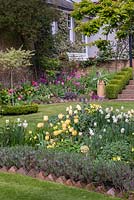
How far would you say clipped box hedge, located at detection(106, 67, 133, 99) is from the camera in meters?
20.0

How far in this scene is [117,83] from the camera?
67.5ft

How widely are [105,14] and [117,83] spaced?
14626mm

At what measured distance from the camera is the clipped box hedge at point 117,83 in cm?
2002

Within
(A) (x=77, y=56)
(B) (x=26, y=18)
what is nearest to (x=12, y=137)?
(B) (x=26, y=18)

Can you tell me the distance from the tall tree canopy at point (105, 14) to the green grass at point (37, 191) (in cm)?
206

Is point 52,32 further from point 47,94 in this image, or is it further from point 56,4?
point 47,94

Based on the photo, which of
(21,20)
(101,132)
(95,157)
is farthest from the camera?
(21,20)

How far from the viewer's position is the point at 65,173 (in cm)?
704

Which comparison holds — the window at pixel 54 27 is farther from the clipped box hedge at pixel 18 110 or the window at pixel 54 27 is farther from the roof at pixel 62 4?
the clipped box hedge at pixel 18 110

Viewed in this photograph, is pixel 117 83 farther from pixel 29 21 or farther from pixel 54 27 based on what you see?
pixel 54 27

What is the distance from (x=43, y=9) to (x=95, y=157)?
16.2 metres

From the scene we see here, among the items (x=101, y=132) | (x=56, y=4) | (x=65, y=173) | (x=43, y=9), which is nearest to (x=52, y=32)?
(x=56, y=4)

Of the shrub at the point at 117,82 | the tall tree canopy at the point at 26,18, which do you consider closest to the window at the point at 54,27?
the tall tree canopy at the point at 26,18

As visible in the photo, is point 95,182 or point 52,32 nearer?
point 95,182
